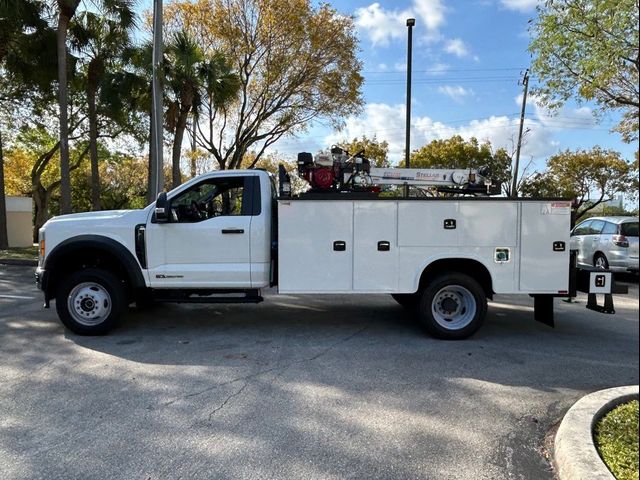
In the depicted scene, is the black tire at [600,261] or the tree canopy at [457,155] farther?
the tree canopy at [457,155]

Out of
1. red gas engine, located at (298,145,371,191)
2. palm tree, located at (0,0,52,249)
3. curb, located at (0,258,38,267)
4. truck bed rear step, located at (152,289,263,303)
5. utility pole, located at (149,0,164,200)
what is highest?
palm tree, located at (0,0,52,249)

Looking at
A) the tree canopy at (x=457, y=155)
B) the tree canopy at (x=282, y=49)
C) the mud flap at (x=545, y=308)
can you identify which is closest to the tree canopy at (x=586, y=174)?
the tree canopy at (x=457, y=155)

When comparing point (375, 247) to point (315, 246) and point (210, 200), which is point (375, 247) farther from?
point (210, 200)

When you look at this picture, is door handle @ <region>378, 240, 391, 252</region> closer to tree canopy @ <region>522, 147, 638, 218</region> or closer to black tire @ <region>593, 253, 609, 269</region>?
black tire @ <region>593, 253, 609, 269</region>

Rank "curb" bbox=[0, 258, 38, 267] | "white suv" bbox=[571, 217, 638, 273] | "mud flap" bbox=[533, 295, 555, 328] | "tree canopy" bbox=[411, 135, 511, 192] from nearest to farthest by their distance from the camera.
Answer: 1. "mud flap" bbox=[533, 295, 555, 328]
2. "white suv" bbox=[571, 217, 638, 273]
3. "curb" bbox=[0, 258, 38, 267]
4. "tree canopy" bbox=[411, 135, 511, 192]

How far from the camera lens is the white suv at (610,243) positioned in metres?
11.8

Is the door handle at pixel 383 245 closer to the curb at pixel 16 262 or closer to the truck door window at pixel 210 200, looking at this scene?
the truck door window at pixel 210 200

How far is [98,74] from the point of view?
65.8 feet

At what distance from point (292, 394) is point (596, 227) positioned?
1156cm

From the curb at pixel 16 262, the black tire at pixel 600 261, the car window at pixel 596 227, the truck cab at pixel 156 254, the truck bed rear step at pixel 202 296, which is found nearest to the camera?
the truck cab at pixel 156 254

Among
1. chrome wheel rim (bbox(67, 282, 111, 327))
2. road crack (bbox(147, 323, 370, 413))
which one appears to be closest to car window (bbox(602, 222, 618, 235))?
road crack (bbox(147, 323, 370, 413))

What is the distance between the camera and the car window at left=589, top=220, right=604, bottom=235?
13.1 metres

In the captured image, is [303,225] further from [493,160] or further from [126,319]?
[493,160]

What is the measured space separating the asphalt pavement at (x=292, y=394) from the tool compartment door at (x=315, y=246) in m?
0.77
